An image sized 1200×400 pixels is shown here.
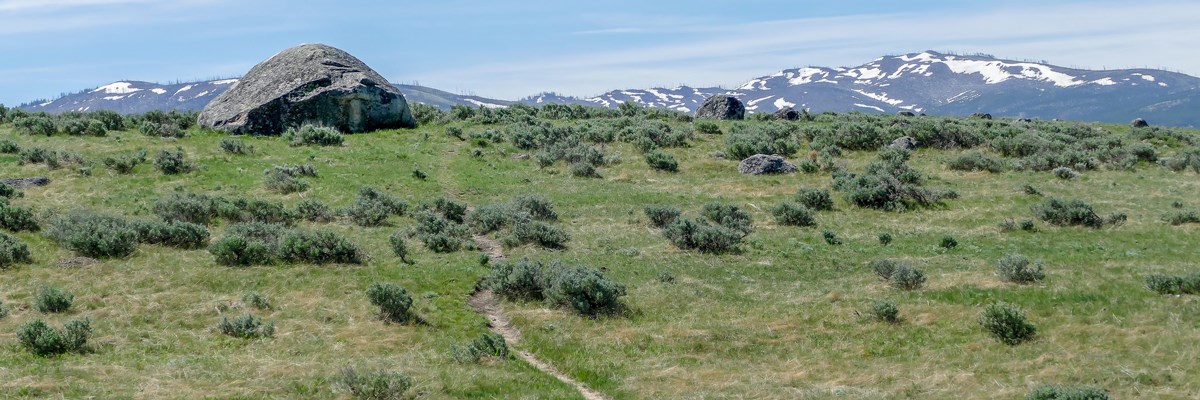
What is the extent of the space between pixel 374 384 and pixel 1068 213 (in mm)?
25903

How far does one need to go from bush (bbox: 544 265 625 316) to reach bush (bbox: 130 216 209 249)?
38.9 feet

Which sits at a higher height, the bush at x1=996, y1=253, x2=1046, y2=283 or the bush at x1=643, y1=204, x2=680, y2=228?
the bush at x1=643, y1=204, x2=680, y2=228

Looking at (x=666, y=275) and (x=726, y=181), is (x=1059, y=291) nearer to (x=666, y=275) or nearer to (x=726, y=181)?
(x=666, y=275)

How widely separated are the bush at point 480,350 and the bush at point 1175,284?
1550 cm

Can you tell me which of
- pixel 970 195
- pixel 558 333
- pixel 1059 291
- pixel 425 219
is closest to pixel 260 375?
pixel 558 333

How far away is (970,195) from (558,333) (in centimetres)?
2378

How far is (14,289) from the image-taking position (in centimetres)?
1819

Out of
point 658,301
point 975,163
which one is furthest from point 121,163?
point 975,163

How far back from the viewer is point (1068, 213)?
2791cm

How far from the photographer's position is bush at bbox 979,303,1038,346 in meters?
15.7

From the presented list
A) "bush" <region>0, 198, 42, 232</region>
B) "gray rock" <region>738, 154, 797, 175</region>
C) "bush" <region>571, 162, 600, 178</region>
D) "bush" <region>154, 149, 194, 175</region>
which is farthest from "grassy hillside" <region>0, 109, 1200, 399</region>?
"bush" <region>571, 162, 600, 178</region>

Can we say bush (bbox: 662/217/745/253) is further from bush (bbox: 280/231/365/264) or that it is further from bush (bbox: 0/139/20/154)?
bush (bbox: 0/139/20/154)

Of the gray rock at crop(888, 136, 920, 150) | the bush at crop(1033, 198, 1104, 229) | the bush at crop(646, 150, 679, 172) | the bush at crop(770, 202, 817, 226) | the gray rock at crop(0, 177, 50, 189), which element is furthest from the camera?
the gray rock at crop(888, 136, 920, 150)

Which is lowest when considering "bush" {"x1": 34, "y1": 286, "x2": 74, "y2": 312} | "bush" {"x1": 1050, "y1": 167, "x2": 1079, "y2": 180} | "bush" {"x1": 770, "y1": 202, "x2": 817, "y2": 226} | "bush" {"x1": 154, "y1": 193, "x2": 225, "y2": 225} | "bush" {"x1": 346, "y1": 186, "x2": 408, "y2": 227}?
"bush" {"x1": 1050, "y1": 167, "x2": 1079, "y2": 180}
